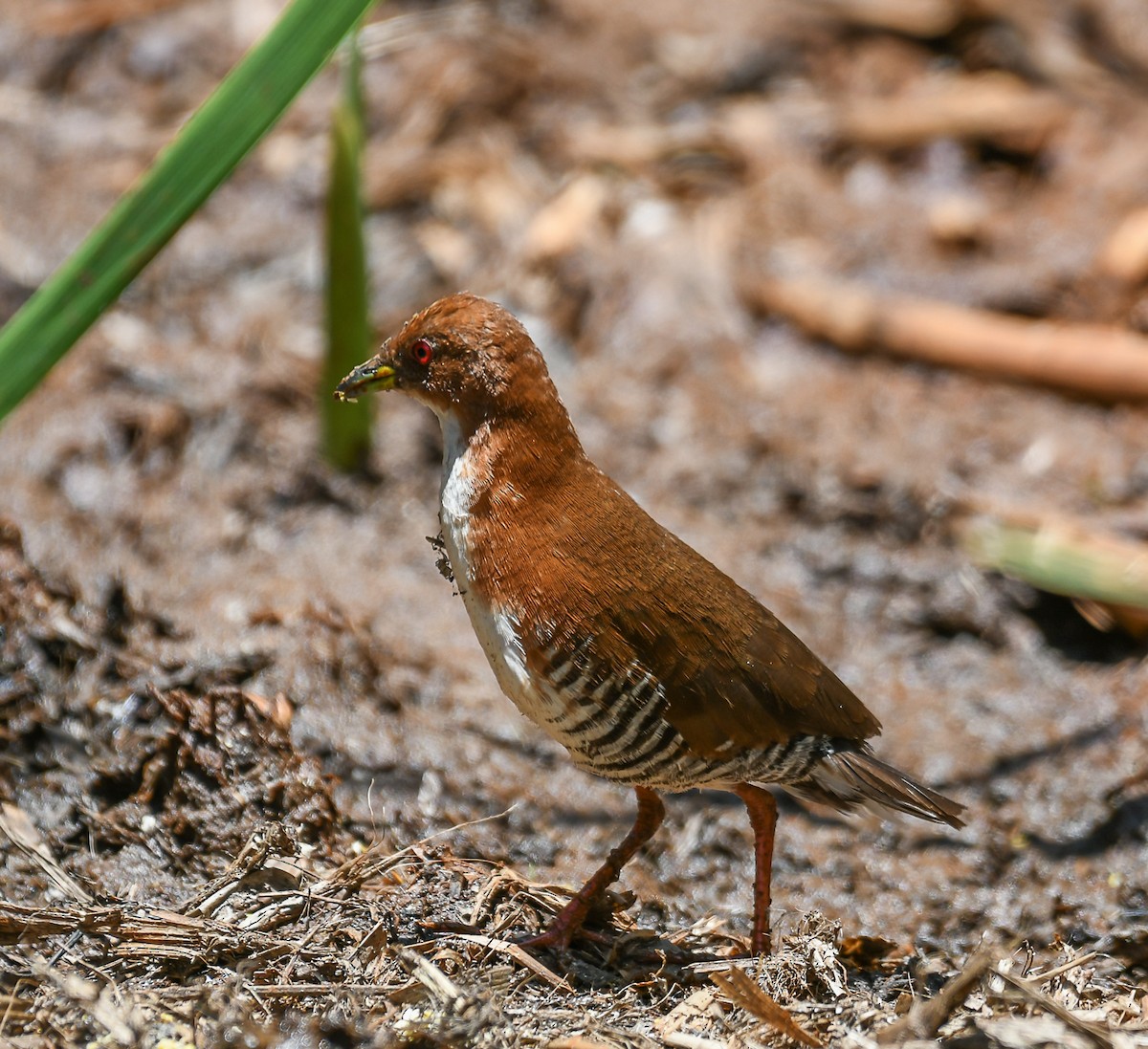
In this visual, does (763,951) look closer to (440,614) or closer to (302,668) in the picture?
(302,668)

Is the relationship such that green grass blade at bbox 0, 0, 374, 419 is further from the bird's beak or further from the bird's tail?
the bird's tail

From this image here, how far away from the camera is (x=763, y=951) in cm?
337

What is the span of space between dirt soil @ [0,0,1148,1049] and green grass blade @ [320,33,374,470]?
12.1 inches

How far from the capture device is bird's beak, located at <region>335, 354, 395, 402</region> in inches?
132

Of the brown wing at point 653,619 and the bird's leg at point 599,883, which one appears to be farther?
the bird's leg at point 599,883

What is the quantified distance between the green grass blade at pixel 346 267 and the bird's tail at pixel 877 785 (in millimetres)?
2325

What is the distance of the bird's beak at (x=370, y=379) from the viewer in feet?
11.0

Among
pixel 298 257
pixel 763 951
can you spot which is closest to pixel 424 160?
pixel 298 257

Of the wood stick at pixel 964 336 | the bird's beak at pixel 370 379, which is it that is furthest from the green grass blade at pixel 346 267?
the wood stick at pixel 964 336

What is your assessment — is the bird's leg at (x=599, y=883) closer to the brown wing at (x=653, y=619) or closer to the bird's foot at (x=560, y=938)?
the bird's foot at (x=560, y=938)

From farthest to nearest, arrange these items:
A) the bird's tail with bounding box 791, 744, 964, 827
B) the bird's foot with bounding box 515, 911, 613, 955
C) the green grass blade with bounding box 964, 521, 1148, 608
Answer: the green grass blade with bounding box 964, 521, 1148, 608 < the bird's tail with bounding box 791, 744, 964, 827 < the bird's foot with bounding box 515, 911, 613, 955

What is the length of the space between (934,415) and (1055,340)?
2.14 feet

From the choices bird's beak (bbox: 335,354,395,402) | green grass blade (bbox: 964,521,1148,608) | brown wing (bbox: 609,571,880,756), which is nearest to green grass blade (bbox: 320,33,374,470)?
bird's beak (bbox: 335,354,395,402)

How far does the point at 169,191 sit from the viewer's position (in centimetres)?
324
